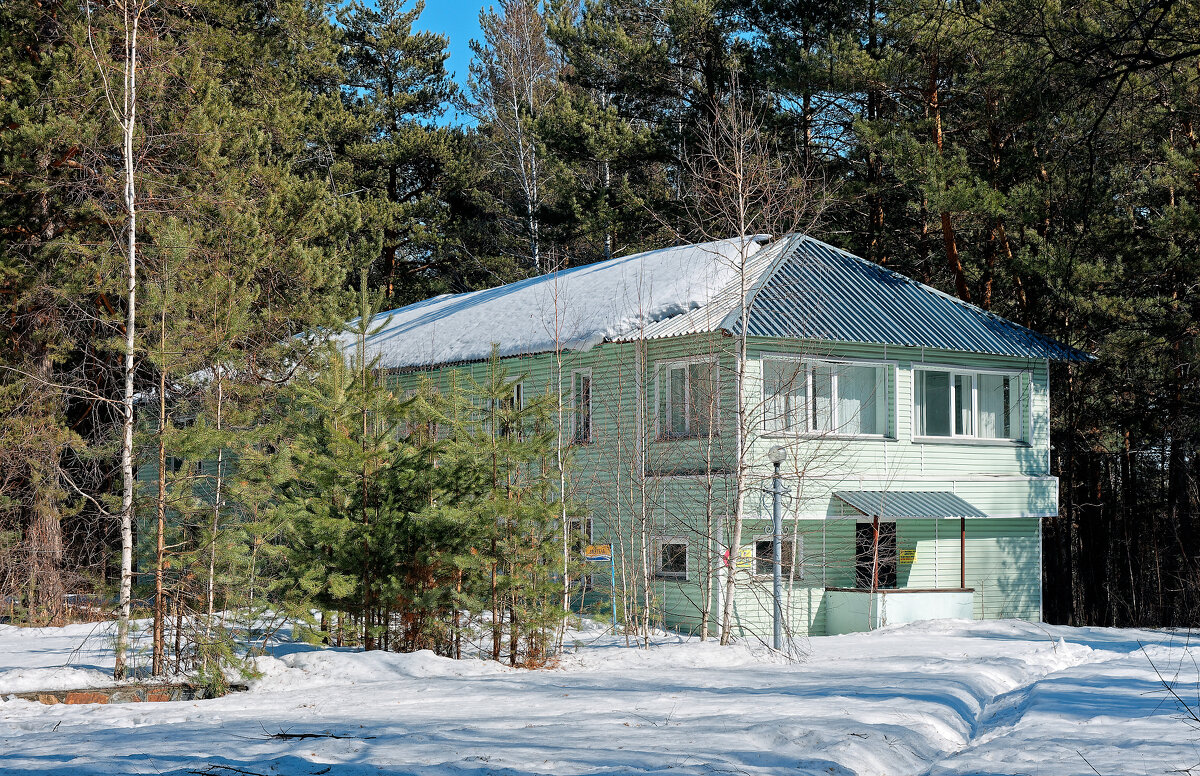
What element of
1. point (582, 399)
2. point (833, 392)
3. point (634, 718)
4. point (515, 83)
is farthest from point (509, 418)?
point (515, 83)

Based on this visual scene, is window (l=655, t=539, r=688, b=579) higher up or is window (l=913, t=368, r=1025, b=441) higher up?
window (l=913, t=368, r=1025, b=441)

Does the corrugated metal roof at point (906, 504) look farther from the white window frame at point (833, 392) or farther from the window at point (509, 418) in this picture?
the window at point (509, 418)

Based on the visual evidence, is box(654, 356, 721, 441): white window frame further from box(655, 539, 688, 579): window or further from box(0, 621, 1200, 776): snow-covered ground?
box(0, 621, 1200, 776): snow-covered ground

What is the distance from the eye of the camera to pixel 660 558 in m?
20.5

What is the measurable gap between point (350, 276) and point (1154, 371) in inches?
936

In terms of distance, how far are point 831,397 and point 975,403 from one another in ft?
12.0

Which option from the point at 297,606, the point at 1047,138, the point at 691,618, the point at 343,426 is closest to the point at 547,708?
the point at 297,606

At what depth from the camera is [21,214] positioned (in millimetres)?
19969

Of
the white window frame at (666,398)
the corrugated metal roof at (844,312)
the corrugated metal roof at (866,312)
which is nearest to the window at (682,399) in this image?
the white window frame at (666,398)

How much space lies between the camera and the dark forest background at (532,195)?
52.1 feet

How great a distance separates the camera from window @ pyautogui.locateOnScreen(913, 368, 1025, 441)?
2303 cm

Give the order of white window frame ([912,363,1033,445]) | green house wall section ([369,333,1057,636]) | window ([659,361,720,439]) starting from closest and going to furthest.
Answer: green house wall section ([369,333,1057,636]), window ([659,361,720,439]), white window frame ([912,363,1033,445])

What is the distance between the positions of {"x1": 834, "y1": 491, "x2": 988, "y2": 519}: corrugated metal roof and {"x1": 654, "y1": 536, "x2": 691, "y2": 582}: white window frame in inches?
114

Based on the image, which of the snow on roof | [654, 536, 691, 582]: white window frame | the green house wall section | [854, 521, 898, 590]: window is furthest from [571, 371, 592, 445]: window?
[854, 521, 898, 590]: window
